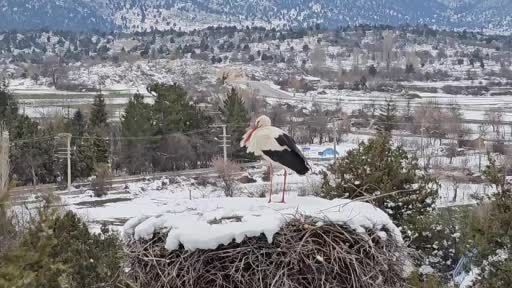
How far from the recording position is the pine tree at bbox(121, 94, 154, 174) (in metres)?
38.4

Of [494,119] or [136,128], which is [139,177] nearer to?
[136,128]

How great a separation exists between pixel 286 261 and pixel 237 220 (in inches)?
16.5

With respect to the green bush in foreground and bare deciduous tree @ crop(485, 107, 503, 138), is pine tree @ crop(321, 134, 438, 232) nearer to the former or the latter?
the green bush in foreground

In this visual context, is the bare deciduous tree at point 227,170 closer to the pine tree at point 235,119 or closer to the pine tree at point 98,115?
the pine tree at point 235,119

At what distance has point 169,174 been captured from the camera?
131 ft

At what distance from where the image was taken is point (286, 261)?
14.7 ft

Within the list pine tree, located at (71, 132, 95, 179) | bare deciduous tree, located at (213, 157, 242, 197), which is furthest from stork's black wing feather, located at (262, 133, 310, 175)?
pine tree, located at (71, 132, 95, 179)

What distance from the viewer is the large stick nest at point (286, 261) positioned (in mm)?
4484

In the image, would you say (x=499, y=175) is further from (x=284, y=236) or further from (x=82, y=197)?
(x=82, y=197)

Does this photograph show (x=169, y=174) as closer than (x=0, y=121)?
No

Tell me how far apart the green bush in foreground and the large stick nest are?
1267 millimetres

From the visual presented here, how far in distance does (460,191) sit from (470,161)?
996 centimetres

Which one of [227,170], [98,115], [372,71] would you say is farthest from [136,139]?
[372,71]

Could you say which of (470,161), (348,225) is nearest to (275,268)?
(348,225)
